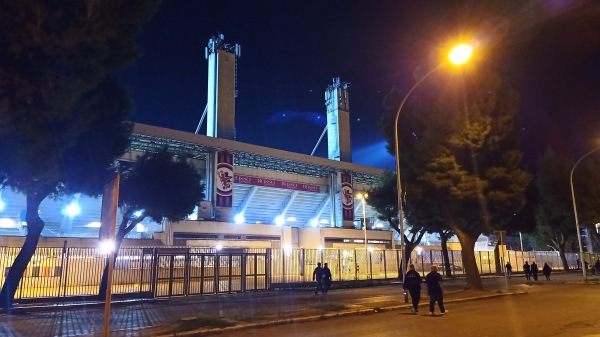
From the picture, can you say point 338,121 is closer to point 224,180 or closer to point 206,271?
point 224,180

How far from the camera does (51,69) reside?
1192 cm

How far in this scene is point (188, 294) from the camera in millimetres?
20984

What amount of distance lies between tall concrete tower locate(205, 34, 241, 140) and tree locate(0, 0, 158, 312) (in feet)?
110

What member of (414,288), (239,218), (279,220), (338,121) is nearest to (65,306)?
(414,288)

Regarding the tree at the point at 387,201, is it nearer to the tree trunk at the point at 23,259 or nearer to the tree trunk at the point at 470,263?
the tree trunk at the point at 470,263

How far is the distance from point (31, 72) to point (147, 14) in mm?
4068

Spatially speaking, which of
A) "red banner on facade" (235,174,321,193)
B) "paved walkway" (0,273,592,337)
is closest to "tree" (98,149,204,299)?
"paved walkway" (0,273,592,337)

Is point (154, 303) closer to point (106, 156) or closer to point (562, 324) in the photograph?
point (106, 156)

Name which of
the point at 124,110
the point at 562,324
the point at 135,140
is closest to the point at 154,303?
the point at 124,110

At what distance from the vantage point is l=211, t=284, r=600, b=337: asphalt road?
1010cm

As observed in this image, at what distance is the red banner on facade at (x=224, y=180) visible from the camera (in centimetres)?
4366

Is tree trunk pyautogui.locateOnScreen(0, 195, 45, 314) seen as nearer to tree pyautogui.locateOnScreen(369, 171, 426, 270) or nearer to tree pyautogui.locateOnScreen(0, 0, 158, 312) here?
tree pyautogui.locateOnScreen(0, 0, 158, 312)

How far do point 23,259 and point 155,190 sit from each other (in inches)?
265

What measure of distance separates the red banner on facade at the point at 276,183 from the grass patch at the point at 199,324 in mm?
37504
